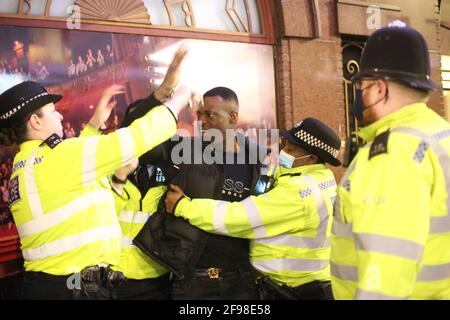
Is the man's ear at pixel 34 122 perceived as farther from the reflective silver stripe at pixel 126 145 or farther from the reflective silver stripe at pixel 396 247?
the reflective silver stripe at pixel 396 247

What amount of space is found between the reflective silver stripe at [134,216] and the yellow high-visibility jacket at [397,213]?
1292 millimetres

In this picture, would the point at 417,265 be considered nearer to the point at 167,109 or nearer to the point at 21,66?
the point at 167,109

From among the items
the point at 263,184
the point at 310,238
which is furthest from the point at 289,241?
the point at 263,184

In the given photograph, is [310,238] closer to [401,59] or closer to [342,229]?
[342,229]

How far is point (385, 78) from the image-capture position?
1.84 metres

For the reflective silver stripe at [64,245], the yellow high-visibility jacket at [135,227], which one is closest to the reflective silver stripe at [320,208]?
the yellow high-visibility jacket at [135,227]

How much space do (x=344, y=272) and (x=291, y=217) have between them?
0.90 metres

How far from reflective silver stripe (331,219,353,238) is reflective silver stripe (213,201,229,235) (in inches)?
33.2

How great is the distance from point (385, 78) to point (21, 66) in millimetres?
3811

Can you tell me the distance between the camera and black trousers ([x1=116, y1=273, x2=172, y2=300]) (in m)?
2.86

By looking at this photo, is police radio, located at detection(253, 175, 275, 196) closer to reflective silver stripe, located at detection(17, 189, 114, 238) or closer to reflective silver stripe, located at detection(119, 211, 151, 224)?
reflective silver stripe, located at detection(119, 211, 151, 224)

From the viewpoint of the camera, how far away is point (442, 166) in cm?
169

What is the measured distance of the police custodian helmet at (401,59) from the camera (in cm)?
182

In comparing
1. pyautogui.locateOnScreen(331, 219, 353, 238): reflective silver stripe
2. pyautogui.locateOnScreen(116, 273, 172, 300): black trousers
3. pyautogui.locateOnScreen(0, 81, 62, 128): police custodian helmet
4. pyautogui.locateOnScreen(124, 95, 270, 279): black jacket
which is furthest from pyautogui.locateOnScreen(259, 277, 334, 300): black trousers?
pyautogui.locateOnScreen(0, 81, 62, 128): police custodian helmet
